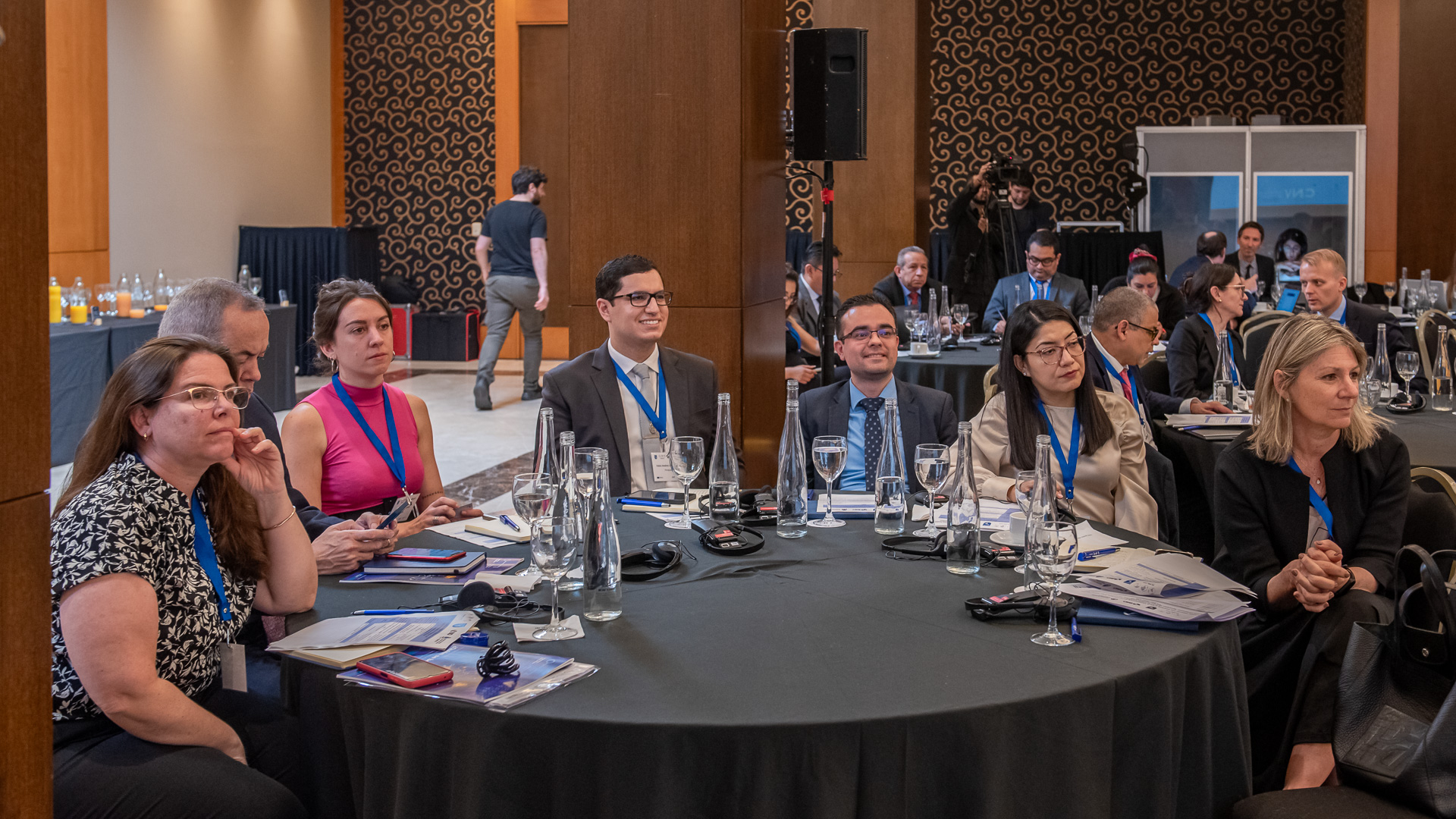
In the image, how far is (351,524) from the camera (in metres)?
2.44

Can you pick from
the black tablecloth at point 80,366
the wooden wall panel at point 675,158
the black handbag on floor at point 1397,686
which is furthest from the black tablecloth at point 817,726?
the black tablecloth at point 80,366

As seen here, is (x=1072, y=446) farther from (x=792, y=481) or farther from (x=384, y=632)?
(x=384, y=632)

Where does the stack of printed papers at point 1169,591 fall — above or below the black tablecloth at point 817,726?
above

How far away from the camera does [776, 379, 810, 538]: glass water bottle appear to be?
102 inches

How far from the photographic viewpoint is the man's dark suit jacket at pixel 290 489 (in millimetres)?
2752

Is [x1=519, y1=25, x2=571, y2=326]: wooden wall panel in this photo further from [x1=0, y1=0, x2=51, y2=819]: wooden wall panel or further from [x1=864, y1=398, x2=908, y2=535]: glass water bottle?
[x1=0, y1=0, x2=51, y2=819]: wooden wall panel

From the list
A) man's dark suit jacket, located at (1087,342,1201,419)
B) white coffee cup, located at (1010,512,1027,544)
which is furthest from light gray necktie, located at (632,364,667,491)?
man's dark suit jacket, located at (1087,342,1201,419)

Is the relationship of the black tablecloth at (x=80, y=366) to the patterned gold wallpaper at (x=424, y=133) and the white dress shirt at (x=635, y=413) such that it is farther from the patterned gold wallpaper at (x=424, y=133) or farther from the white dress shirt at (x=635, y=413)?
the patterned gold wallpaper at (x=424, y=133)

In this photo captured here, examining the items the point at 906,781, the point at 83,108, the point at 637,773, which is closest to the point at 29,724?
the point at 637,773

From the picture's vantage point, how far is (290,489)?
2918 millimetres

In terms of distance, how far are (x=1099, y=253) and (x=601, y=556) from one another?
32.9ft

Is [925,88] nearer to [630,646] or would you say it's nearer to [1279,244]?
[1279,244]

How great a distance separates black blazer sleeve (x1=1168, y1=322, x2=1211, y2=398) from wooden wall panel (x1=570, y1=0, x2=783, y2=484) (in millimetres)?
1963

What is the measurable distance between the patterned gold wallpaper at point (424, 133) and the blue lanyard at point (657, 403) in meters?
10.4
